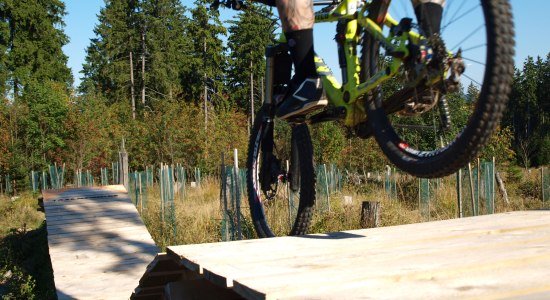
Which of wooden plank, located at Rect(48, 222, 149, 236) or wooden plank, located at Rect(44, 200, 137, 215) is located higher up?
wooden plank, located at Rect(44, 200, 137, 215)

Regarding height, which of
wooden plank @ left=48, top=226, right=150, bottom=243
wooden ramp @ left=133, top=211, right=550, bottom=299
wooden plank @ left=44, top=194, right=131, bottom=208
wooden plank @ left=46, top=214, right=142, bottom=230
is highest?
wooden ramp @ left=133, top=211, right=550, bottom=299

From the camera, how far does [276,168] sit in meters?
3.65

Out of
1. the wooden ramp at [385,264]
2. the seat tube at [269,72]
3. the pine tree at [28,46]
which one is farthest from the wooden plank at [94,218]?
the pine tree at [28,46]

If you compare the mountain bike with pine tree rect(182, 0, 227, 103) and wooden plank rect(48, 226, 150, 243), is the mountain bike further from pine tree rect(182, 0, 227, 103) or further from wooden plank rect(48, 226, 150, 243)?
pine tree rect(182, 0, 227, 103)

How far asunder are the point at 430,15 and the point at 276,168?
5.77ft

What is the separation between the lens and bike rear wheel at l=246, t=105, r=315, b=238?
341 centimetres

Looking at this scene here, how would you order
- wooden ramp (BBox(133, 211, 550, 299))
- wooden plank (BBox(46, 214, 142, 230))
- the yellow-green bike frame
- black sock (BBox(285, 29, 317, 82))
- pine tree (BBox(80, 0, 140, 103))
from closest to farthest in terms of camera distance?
wooden ramp (BBox(133, 211, 550, 299))
the yellow-green bike frame
black sock (BBox(285, 29, 317, 82))
wooden plank (BBox(46, 214, 142, 230))
pine tree (BBox(80, 0, 140, 103))

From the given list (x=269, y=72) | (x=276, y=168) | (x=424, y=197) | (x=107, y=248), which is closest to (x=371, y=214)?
(x=424, y=197)

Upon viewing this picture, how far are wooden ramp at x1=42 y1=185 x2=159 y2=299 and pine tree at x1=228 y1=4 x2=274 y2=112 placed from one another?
3315 cm

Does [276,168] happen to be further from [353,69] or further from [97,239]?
[97,239]

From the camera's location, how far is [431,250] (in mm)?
2436

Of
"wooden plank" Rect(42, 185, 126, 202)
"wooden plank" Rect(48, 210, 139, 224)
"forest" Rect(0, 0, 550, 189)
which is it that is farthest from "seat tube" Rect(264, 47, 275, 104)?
"forest" Rect(0, 0, 550, 189)

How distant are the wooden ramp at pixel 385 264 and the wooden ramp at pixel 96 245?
8.87ft

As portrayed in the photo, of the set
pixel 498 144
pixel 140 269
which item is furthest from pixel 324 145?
pixel 140 269
